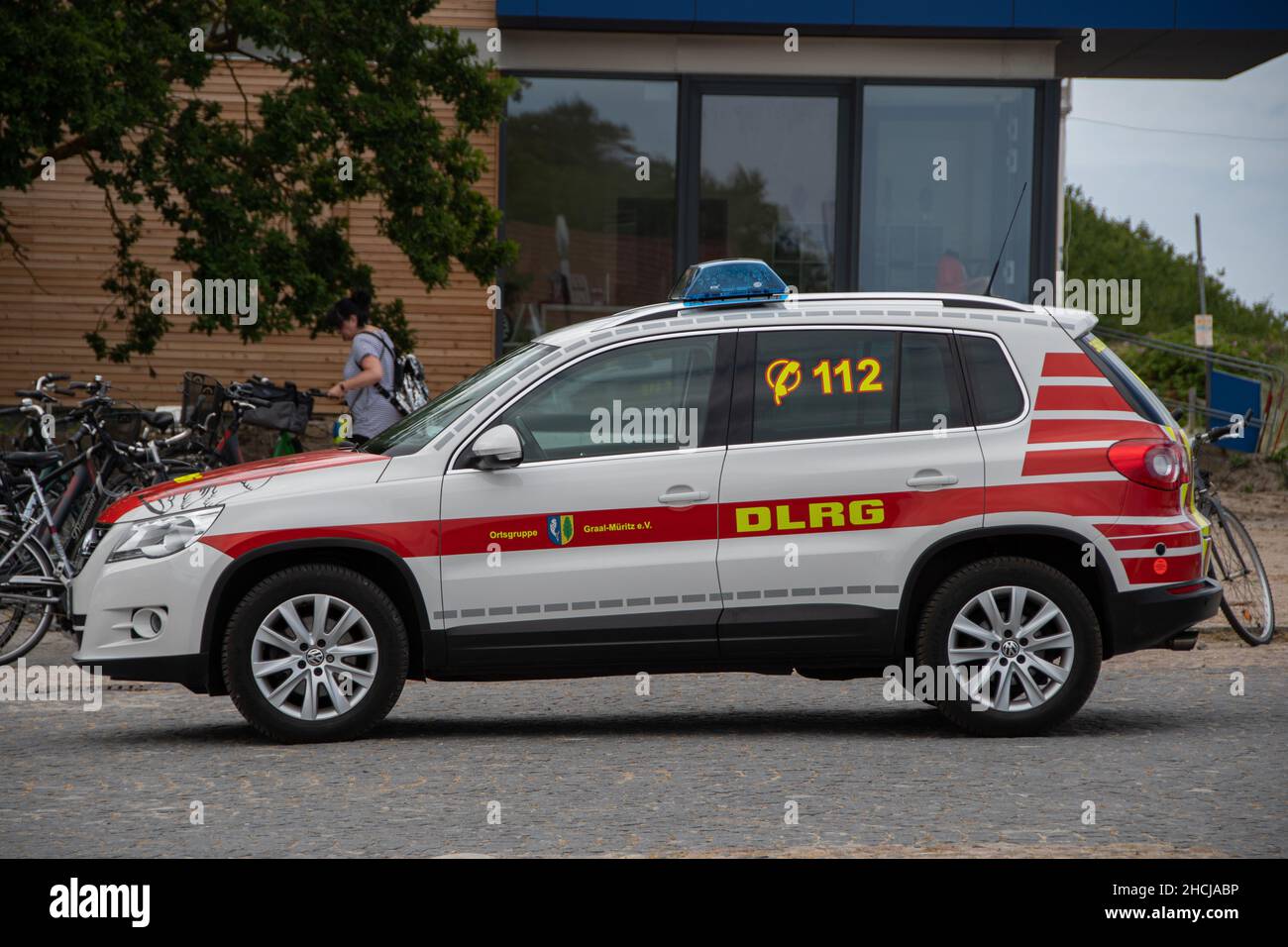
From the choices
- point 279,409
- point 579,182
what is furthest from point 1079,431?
point 579,182

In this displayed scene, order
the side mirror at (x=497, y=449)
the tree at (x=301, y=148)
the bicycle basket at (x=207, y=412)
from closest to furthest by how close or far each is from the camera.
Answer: the side mirror at (x=497, y=449) < the bicycle basket at (x=207, y=412) < the tree at (x=301, y=148)

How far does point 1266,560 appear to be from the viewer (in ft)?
49.9

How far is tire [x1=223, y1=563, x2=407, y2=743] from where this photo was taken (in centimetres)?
755

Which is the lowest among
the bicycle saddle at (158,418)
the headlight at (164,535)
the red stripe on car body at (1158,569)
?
the red stripe on car body at (1158,569)

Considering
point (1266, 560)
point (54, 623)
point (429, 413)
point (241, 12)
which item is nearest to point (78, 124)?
point (241, 12)

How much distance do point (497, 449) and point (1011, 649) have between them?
238 cm

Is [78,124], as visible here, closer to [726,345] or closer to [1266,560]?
[726,345]

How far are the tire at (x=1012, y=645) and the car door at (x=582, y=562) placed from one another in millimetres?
1029

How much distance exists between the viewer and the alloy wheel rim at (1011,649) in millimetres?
7719

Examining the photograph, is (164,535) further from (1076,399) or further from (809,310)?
(1076,399)

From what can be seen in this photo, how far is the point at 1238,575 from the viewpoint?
11.5 metres

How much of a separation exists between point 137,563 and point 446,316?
1260cm

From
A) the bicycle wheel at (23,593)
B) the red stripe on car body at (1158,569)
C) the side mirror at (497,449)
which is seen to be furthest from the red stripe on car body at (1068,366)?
the bicycle wheel at (23,593)

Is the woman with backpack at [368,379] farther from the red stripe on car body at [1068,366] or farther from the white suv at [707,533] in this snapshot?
the red stripe on car body at [1068,366]
